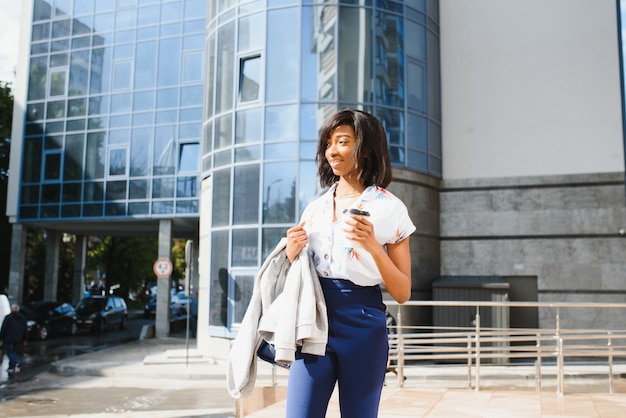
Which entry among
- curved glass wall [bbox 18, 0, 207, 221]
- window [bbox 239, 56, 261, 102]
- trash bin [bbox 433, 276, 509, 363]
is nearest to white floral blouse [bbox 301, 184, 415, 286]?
trash bin [bbox 433, 276, 509, 363]

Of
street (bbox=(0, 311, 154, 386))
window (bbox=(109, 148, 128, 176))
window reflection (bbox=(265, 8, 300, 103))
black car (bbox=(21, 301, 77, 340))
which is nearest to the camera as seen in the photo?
window reflection (bbox=(265, 8, 300, 103))

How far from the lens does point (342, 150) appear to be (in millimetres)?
2543

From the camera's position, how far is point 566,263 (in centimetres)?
1527

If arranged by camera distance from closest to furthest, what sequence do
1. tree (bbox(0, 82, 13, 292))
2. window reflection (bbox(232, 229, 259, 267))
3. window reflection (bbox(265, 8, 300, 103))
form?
window reflection (bbox(265, 8, 300, 103)) < window reflection (bbox(232, 229, 259, 267)) < tree (bbox(0, 82, 13, 292))

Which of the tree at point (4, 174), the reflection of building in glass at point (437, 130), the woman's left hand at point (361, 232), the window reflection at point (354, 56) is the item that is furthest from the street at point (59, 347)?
the woman's left hand at point (361, 232)

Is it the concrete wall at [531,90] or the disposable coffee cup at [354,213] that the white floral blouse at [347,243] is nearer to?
the disposable coffee cup at [354,213]

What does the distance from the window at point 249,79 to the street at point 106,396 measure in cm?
702

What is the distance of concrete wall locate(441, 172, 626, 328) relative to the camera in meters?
15.1

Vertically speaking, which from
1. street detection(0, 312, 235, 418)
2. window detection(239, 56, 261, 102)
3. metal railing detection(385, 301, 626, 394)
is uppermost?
window detection(239, 56, 261, 102)

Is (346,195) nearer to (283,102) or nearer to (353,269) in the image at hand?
(353,269)

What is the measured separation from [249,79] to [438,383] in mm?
8652

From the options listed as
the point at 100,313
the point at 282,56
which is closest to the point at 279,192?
the point at 282,56

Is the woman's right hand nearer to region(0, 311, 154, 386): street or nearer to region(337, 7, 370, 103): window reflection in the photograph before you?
region(337, 7, 370, 103): window reflection

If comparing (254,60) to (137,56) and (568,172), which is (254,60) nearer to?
(568,172)
